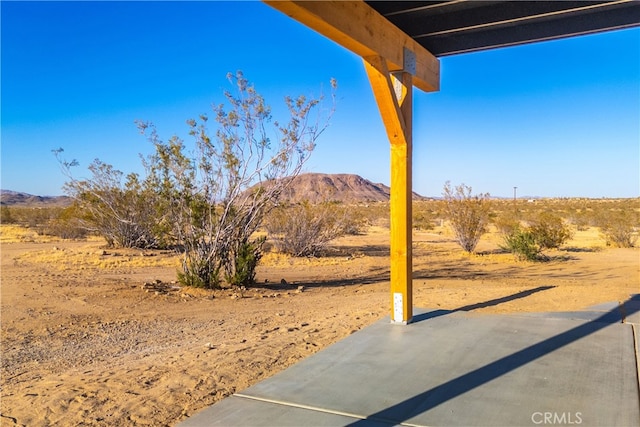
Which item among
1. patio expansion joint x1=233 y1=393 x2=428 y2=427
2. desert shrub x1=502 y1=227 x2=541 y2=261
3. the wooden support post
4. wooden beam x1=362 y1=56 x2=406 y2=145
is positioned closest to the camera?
patio expansion joint x1=233 y1=393 x2=428 y2=427

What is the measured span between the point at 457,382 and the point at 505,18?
4445mm

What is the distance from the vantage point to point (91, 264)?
58.5ft

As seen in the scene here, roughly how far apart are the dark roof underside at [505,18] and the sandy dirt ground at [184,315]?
3.97 meters

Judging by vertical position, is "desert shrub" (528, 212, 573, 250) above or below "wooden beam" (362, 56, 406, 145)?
below

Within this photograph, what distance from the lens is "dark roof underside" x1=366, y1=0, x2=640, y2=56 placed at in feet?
21.6

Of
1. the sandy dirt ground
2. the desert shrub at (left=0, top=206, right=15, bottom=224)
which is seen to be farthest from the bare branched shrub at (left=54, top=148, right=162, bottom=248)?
the desert shrub at (left=0, top=206, right=15, bottom=224)

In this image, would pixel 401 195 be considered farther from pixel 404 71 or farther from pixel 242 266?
pixel 242 266

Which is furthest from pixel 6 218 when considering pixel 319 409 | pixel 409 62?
pixel 319 409

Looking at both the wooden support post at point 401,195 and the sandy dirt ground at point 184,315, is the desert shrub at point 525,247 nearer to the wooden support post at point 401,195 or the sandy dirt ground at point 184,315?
the sandy dirt ground at point 184,315

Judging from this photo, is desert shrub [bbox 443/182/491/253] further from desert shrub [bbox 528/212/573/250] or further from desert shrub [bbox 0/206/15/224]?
desert shrub [bbox 0/206/15/224]

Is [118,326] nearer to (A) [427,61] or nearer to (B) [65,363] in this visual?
(B) [65,363]

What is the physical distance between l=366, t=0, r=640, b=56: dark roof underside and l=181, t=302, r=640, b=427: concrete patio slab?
3.76 meters

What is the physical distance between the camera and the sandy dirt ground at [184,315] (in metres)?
5.14

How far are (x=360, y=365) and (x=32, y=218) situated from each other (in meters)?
42.6
